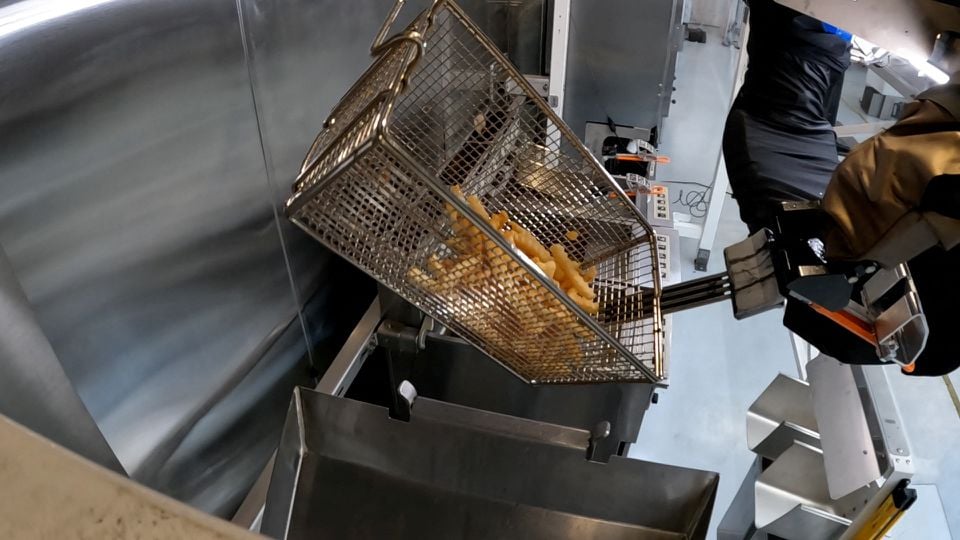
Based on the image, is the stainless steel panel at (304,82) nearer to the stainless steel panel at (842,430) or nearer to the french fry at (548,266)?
the french fry at (548,266)

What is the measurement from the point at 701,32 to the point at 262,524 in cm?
586

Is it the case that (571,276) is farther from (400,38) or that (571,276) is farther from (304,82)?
(304,82)

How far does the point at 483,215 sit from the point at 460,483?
0.43 metres

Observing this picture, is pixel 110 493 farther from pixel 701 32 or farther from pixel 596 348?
pixel 701 32

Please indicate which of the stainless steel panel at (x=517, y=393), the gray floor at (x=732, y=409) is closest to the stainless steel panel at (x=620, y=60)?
the gray floor at (x=732, y=409)

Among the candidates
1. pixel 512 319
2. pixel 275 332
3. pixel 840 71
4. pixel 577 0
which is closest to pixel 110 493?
pixel 512 319

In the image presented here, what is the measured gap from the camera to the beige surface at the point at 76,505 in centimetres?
25

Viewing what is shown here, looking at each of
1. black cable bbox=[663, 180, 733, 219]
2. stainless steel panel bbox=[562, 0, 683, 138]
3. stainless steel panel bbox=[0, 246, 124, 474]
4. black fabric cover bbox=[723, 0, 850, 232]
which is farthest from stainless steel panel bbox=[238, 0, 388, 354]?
black cable bbox=[663, 180, 733, 219]

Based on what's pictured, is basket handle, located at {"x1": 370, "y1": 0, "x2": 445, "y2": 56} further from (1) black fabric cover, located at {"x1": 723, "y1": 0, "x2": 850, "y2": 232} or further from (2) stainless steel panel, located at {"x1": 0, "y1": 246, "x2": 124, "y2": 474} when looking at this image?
(1) black fabric cover, located at {"x1": 723, "y1": 0, "x2": 850, "y2": 232}

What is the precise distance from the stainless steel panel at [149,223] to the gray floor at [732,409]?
1.40m

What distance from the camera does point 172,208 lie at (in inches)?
37.2

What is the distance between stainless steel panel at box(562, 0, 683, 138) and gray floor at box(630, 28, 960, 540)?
35.7 inches

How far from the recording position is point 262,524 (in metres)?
0.96

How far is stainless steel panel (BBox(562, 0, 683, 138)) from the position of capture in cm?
212
